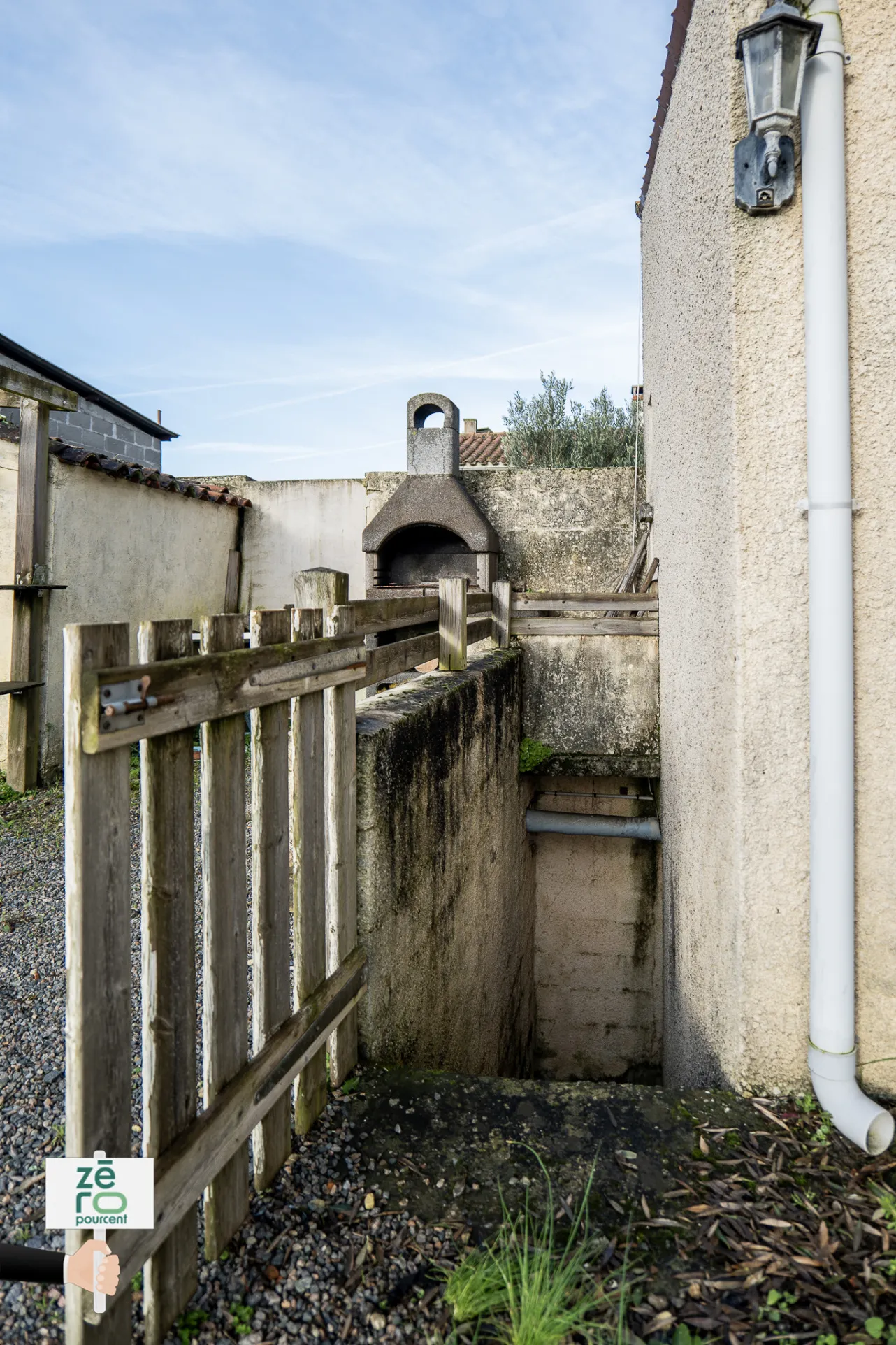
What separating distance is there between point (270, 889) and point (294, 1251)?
0.85 metres

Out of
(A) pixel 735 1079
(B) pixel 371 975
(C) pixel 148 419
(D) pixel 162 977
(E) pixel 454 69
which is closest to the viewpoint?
(D) pixel 162 977

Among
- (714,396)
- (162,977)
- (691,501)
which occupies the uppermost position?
(714,396)

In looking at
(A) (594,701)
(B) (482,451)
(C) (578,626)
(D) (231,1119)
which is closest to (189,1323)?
(D) (231,1119)

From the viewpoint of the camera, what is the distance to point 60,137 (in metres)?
4.83

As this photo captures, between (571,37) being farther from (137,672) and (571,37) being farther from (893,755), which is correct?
(137,672)

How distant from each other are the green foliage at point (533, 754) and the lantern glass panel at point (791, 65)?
4.44m

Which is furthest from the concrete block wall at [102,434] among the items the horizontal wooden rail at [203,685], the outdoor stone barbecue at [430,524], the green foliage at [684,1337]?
the green foliage at [684,1337]

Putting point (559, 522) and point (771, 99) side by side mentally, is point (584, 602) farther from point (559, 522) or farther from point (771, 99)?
point (559, 522)

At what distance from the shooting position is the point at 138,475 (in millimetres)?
7750

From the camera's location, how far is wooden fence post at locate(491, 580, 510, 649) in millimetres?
5840

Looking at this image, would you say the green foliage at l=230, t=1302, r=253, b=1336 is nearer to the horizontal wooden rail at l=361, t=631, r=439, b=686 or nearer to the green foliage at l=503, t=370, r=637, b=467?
the horizontal wooden rail at l=361, t=631, r=439, b=686

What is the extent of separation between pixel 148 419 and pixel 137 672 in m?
13.1

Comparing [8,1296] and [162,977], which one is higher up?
[162,977]

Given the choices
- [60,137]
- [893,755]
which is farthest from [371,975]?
[60,137]
